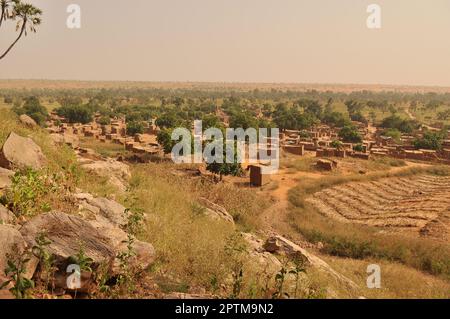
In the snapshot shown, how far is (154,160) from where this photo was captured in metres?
28.1

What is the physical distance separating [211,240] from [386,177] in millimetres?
22931

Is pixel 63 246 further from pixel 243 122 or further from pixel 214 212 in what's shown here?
pixel 243 122

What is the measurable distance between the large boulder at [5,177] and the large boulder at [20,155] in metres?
0.37

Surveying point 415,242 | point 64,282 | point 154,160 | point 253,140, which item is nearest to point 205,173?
point 154,160

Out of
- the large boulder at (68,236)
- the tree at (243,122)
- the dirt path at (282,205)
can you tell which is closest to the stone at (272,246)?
the large boulder at (68,236)

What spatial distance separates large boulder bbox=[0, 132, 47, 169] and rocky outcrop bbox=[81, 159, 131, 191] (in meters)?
1.65

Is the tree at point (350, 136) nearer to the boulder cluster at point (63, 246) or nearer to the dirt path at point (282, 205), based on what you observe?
the dirt path at point (282, 205)

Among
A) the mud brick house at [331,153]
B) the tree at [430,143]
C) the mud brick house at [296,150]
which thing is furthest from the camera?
the tree at [430,143]

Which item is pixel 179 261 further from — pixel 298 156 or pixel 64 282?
pixel 298 156

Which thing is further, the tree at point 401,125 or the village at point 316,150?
the tree at point 401,125

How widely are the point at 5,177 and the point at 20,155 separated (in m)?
0.87

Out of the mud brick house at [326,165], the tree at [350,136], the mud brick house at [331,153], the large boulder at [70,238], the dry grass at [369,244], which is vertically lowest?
the dry grass at [369,244]

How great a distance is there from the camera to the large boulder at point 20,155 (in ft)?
19.9
